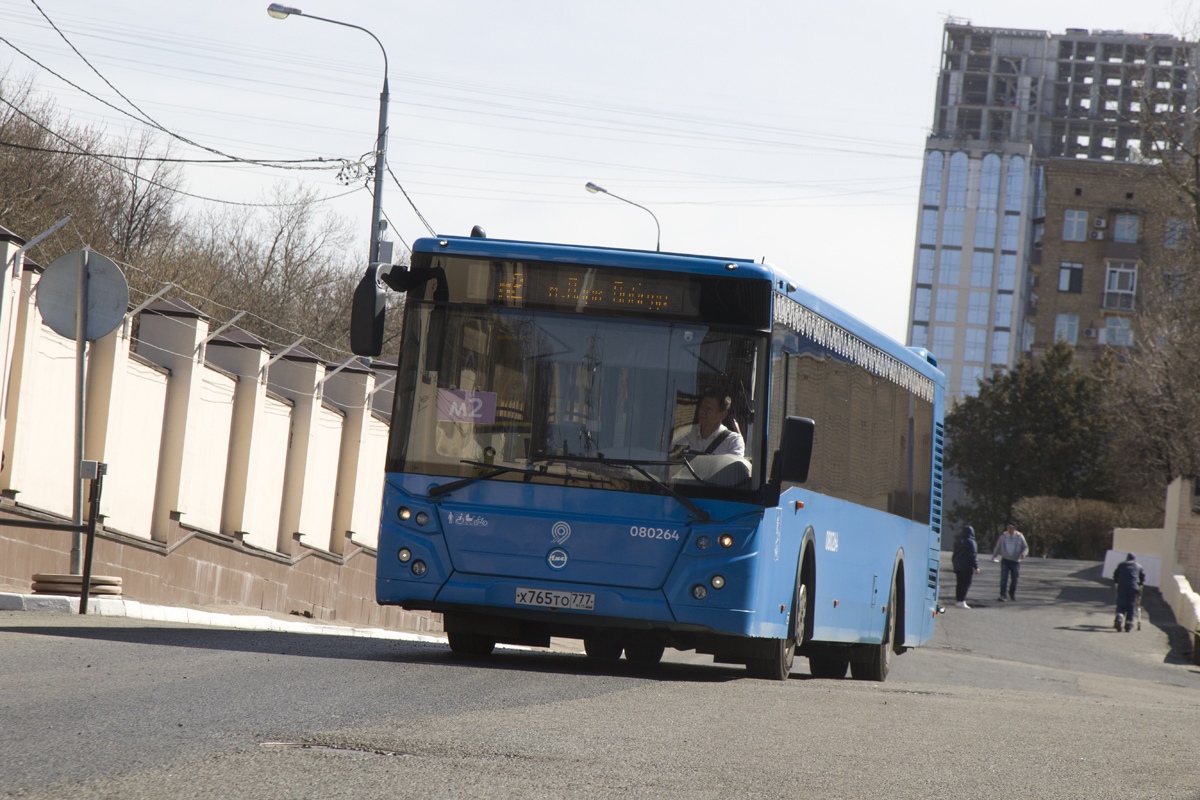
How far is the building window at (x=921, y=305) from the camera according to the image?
175625 mm

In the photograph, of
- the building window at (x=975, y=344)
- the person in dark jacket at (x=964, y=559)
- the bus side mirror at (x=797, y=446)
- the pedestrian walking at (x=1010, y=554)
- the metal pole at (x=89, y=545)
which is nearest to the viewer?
the bus side mirror at (x=797, y=446)

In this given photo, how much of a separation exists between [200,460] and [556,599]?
13.9m

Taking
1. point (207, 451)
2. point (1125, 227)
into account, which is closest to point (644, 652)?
point (207, 451)

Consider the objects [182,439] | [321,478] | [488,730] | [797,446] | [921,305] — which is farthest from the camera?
[921,305]

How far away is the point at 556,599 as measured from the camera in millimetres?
11805

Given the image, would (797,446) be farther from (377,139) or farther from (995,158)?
(995,158)

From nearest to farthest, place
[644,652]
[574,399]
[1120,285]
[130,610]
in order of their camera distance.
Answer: [574,399]
[644,652]
[130,610]
[1120,285]

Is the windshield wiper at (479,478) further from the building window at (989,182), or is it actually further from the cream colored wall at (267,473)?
the building window at (989,182)

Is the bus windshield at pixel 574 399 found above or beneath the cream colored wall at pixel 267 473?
above

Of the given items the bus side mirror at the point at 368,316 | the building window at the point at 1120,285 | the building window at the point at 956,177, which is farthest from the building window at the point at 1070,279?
the bus side mirror at the point at 368,316

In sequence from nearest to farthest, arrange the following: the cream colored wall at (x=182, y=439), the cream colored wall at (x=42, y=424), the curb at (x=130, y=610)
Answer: the curb at (x=130, y=610)
the cream colored wall at (x=42, y=424)
the cream colored wall at (x=182, y=439)

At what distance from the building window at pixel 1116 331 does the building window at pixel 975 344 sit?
225 ft

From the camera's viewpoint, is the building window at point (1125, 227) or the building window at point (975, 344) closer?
the building window at point (1125, 227)

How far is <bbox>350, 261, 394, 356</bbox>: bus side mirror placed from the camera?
11359mm
